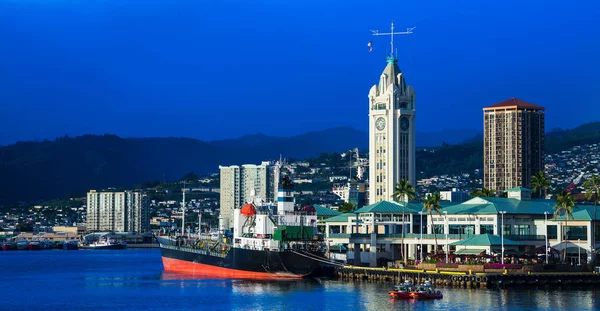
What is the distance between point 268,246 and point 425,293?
33363mm

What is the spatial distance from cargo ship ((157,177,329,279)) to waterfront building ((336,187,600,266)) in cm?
1081

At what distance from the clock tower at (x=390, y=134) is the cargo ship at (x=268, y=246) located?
130 feet

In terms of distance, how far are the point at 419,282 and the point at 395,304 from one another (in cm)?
1900

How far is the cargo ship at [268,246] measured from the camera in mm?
138750

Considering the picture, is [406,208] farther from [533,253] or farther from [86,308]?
[86,308]

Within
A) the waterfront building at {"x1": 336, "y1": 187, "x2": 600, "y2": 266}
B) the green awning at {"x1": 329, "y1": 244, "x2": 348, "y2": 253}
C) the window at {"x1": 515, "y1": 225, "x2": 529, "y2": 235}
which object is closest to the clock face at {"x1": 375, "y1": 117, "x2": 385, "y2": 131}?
the waterfront building at {"x1": 336, "y1": 187, "x2": 600, "y2": 266}

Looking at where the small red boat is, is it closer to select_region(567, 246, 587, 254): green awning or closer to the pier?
the pier

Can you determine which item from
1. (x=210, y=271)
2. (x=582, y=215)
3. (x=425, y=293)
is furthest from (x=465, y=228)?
(x=425, y=293)

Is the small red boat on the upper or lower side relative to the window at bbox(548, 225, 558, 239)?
lower

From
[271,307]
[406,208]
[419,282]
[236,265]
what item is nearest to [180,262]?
[236,265]

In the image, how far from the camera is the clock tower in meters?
188

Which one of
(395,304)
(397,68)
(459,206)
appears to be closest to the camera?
(395,304)

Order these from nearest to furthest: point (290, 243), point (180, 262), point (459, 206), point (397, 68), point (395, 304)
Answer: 1. point (395, 304)
2. point (290, 243)
3. point (459, 206)
4. point (180, 262)
5. point (397, 68)

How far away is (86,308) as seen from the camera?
364 feet
